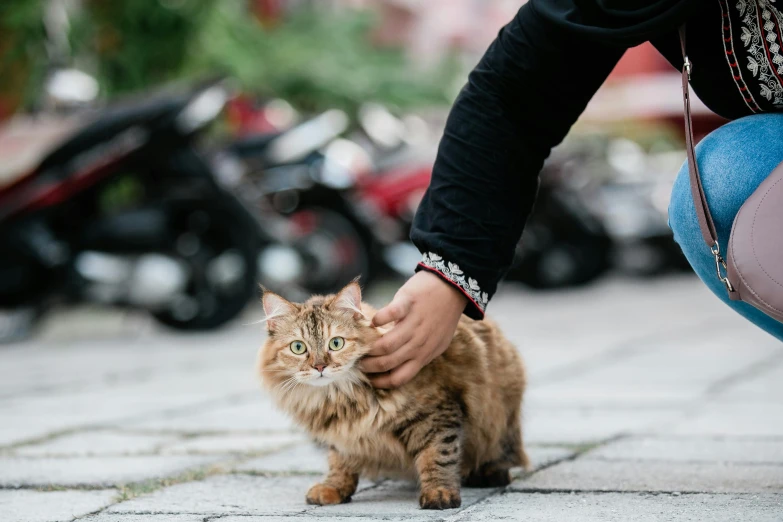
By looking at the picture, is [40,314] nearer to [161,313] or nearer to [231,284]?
[161,313]

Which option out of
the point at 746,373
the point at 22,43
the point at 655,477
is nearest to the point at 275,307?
the point at 655,477

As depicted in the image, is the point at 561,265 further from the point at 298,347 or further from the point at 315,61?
the point at 298,347

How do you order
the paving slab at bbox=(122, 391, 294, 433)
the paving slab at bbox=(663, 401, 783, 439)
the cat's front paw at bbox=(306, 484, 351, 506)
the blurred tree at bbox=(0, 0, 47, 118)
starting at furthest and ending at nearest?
the blurred tree at bbox=(0, 0, 47, 118)
the paving slab at bbox=(122, 391, 294, 433)
the paving slab at bbox=(663, 401, 783, 439)
the cat's front paw at bbox=(306, 484, 351, 506)

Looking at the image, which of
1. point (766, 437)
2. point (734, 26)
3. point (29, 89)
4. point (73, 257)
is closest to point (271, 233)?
point (73, 257)

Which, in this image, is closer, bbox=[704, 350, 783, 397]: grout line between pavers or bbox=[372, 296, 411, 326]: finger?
bbox=[372, 296, 411, 326]: finger

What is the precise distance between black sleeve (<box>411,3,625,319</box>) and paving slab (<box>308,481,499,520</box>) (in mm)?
457

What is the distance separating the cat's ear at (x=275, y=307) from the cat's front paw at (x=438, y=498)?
19.9 inches

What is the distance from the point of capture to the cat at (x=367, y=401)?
2.49 metres

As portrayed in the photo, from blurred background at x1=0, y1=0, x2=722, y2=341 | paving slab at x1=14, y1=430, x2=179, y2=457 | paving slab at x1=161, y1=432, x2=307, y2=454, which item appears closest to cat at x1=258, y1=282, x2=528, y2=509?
blurred background at x1=0, y1=0, x2=722, y2=341

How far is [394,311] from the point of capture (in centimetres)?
230

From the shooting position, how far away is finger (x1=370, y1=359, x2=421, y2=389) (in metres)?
2.39

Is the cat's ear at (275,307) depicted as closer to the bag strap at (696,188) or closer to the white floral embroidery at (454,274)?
the white floral embroidery at (454,274)

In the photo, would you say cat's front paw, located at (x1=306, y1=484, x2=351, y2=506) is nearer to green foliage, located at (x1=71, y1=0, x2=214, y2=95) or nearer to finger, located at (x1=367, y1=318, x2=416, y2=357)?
finger, located at (x1=367, y1=318, x2=416, y2=357)

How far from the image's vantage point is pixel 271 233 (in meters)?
7.32
